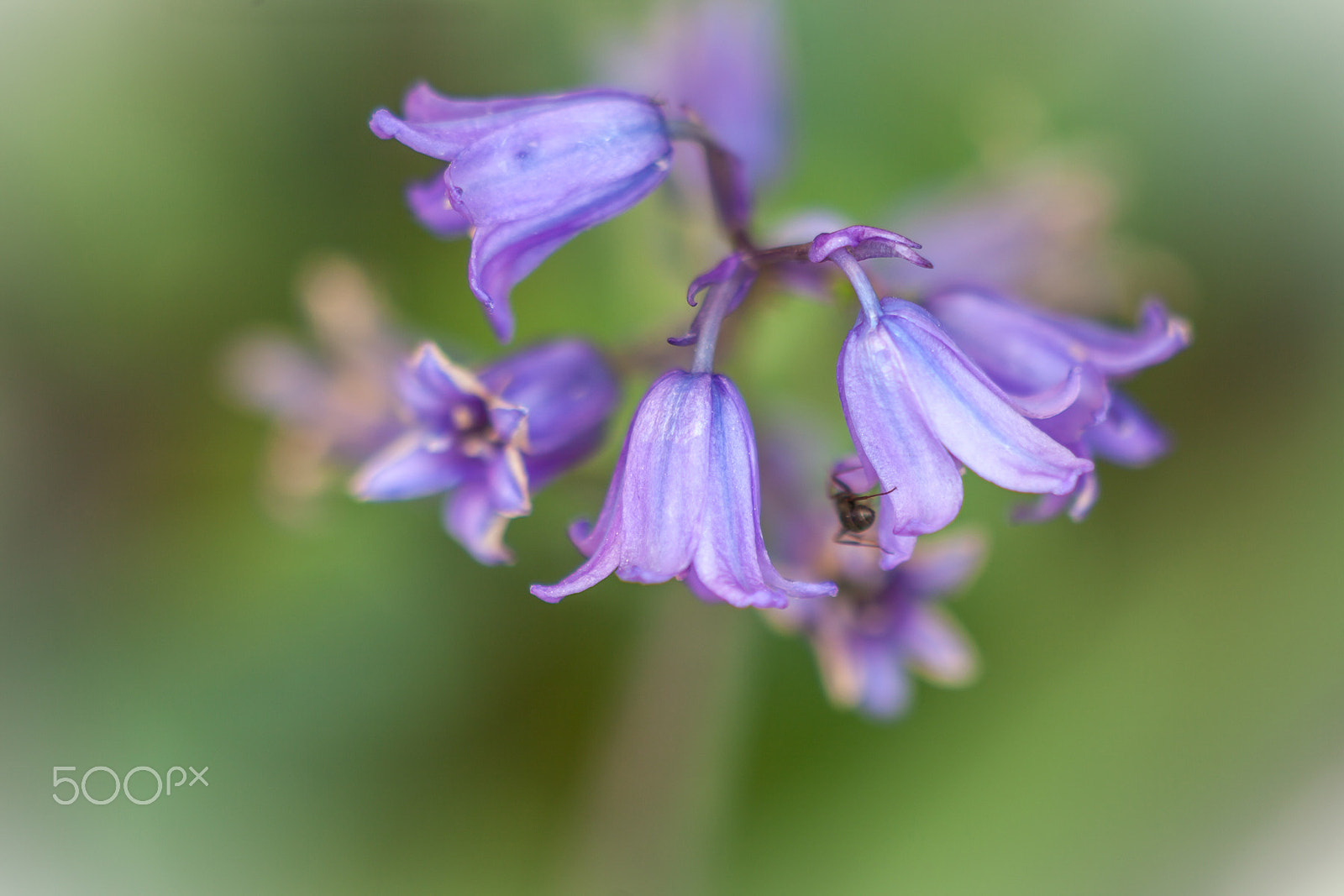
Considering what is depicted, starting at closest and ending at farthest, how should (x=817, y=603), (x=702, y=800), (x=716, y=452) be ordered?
(x=716, y=452), (x=817, y=603), (x=702, y=800)

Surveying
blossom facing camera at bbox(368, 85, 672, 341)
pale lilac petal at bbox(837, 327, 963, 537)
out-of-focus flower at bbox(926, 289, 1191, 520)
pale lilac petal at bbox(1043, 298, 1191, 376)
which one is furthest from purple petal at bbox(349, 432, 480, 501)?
pale lilac petal at bbox(1043, 298, 1191, 376)

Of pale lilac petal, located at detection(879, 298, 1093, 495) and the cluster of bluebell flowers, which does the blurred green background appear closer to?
the cluster of bluebell flowers

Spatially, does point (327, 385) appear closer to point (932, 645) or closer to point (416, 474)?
point (416, 474)

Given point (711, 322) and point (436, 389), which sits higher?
point (711, 322)

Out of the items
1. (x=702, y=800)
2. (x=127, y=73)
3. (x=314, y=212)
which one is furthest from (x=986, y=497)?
(x=127, y=73)

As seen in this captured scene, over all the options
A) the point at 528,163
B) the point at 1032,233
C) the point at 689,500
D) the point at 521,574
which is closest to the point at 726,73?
the point at 1032,233

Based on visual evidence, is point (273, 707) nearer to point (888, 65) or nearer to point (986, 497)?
point (986, 497)
